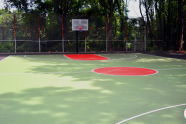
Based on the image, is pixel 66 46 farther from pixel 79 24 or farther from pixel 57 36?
pixel 79 24

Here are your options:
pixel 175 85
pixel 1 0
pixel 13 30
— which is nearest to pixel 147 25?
pixel 13 30

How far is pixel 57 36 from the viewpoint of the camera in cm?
1443

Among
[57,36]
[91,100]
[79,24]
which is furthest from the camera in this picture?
[57,36]

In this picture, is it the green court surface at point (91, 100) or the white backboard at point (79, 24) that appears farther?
the white backboard at point (79, 24)

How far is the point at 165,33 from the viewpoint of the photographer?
15984 millimetres

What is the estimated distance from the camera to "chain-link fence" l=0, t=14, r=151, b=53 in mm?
13562

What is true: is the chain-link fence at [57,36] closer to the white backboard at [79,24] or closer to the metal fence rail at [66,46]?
the metal fence rail at [66,46]

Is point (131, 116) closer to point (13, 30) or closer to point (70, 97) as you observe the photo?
point (70, 97)

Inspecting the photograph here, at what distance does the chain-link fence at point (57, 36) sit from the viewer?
13.6 metres

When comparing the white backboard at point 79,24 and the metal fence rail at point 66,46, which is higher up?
the white backboard at point 79,24

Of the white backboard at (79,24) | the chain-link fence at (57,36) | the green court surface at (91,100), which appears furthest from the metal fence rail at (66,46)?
the green court surface at (91,100)

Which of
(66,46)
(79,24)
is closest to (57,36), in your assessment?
(66,46)

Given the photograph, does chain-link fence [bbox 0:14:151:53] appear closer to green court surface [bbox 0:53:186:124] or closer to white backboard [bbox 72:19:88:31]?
white backboard [bbox 72:19:88:31]

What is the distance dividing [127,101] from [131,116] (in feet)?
2.45
